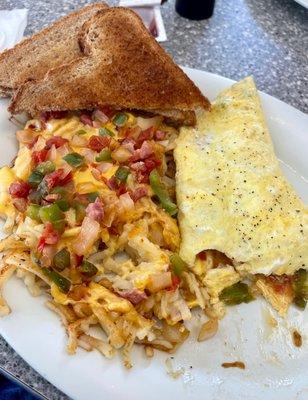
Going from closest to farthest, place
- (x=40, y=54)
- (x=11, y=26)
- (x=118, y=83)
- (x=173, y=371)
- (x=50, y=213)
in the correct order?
(x=173, y=371) < (x=50, y=213) < (x=118, y=83) < (x=40, y=54) < (x=11, y=26)

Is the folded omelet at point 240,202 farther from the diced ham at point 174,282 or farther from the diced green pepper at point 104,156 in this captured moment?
the diced green pepper at point 104,156

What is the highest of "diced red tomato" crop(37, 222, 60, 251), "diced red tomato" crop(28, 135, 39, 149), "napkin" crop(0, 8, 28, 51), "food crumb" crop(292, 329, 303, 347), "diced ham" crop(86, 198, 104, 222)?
"napkin" crop(0, 8, 28, 51)

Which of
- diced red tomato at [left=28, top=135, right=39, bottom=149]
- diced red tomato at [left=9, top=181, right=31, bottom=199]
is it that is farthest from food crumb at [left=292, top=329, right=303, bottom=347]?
diced red tomato at [left=28, top=135, right=39, bottom=149]

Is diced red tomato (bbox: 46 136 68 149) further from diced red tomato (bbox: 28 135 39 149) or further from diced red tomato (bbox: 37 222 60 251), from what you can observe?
diced red tomato (bbox: 37 222 60 251)

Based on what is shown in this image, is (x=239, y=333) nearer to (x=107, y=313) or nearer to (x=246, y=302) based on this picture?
(x=246, y=302)

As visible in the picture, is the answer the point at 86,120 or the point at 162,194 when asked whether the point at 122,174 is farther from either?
the point at 86,120

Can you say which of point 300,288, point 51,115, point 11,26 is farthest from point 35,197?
point 11,26
